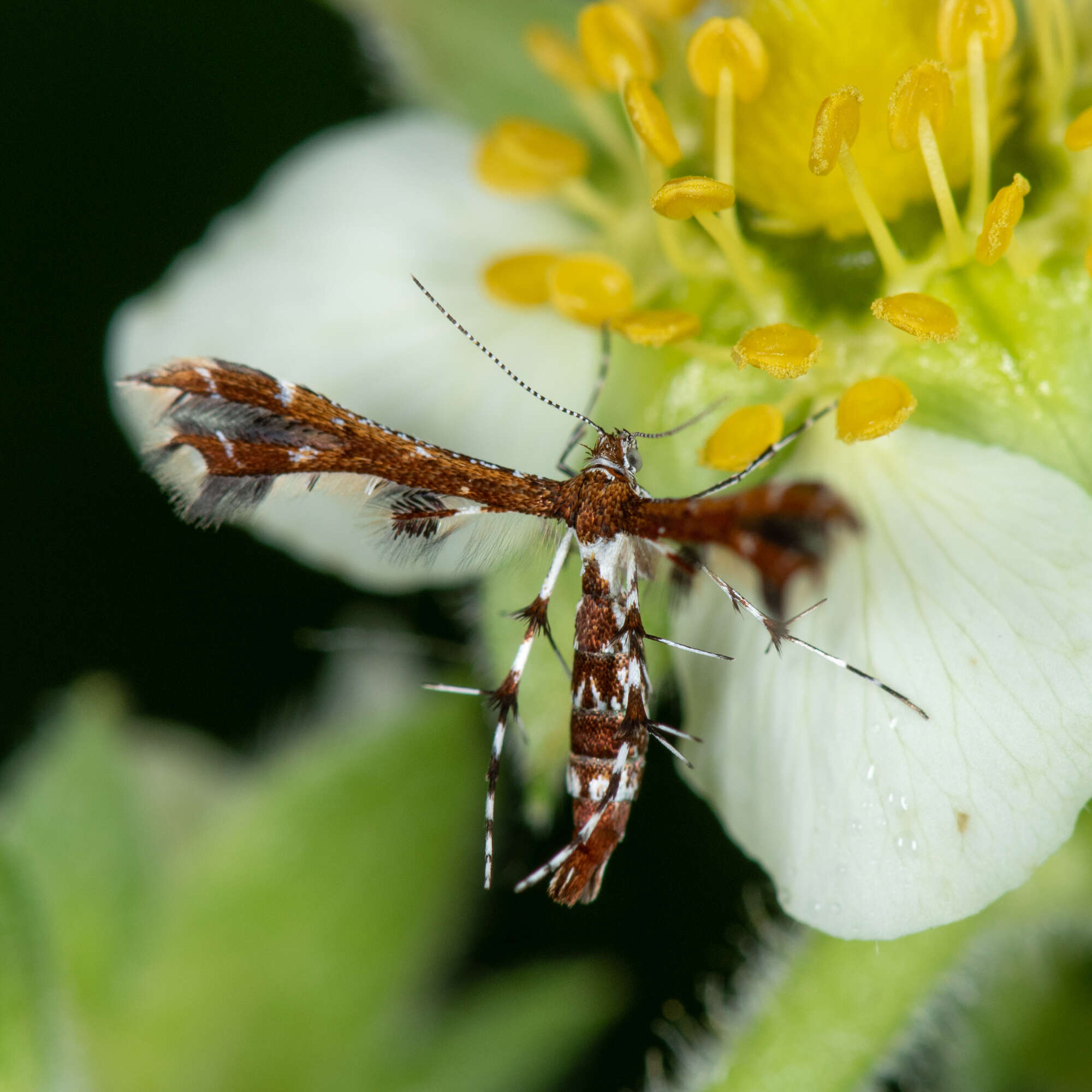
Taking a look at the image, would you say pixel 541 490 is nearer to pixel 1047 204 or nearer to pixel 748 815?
pixel 748 815

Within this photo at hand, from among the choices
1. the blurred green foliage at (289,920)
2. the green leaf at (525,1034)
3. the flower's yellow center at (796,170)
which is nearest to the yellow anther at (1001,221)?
the flower's yellow center at (796,170)

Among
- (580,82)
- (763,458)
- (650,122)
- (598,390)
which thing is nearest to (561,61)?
(580,82)

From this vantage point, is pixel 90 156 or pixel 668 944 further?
pixel 90 156

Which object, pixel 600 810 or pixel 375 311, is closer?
pixel 600 810

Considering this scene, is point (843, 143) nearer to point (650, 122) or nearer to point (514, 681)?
point (650, 122)

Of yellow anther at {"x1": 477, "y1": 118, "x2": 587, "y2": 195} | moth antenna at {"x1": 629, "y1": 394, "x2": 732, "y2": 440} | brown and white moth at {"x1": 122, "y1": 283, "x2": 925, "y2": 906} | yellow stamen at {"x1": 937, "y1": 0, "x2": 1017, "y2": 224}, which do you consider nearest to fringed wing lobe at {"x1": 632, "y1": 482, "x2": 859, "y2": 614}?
brown and white moth at {"x1": 122, "y1": 283, "x2": 925, "y2": 906}

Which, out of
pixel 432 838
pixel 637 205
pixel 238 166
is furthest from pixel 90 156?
pixel 432 838

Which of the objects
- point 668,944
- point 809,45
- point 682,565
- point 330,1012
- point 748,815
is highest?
point 809,45

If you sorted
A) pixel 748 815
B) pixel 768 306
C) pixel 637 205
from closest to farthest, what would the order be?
1. pixel 748 815
2. pixel 768 306
3. pixel 637 205
